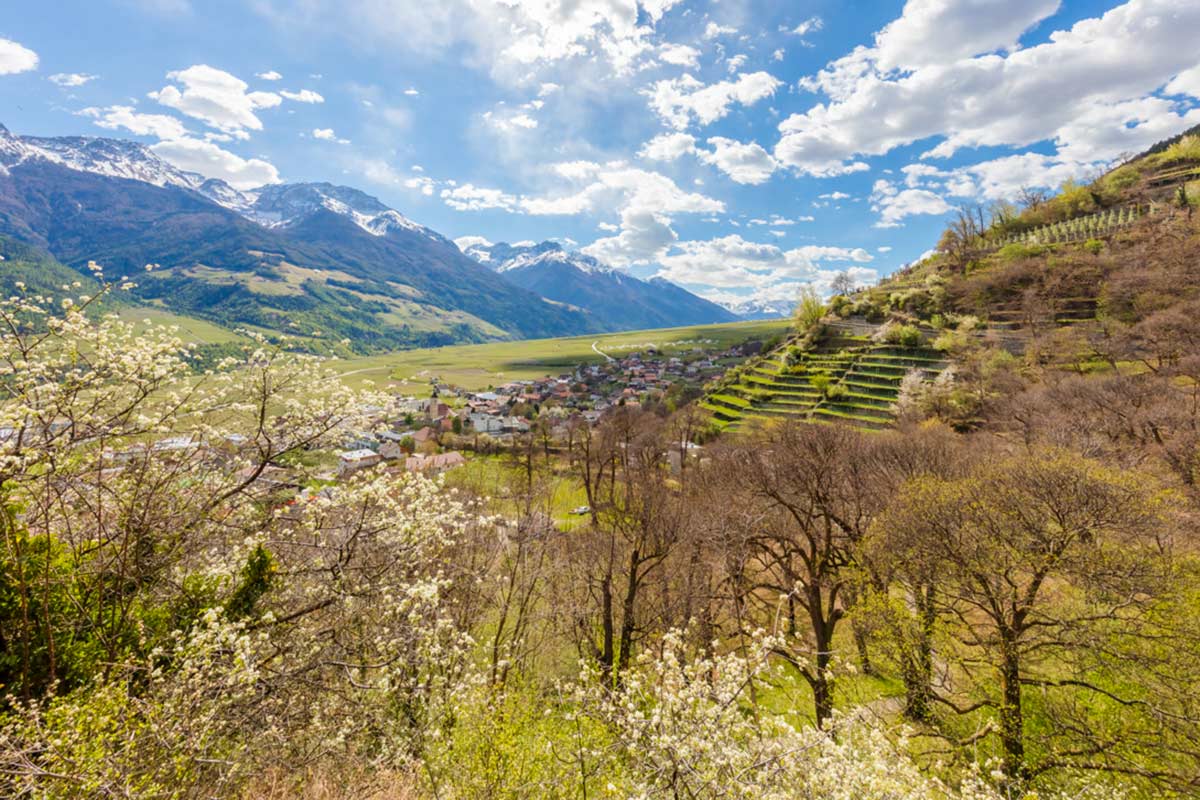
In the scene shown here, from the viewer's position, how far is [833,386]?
52.0m

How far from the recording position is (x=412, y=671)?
959 cm

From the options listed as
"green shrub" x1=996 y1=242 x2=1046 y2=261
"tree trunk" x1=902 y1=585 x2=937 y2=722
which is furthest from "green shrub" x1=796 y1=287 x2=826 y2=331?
"tree trunk" x1=902 y1=585 x2=937 y2=722

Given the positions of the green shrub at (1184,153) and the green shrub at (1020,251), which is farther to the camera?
the green shrub at (1184,153)

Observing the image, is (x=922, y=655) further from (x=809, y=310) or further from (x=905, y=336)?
(x=809, y=310)

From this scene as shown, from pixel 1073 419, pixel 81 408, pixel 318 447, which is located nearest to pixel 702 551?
pixel 318 447

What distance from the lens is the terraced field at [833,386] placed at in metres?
49.5

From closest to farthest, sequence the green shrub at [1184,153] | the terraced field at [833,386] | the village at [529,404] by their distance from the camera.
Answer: the terraced field at [833,386], the village at [529,404], the green shrub at [1184,153]

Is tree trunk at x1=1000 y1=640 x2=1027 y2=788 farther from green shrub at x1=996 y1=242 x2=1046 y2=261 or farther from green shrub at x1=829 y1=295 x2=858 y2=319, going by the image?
green shrub at x1=996 y1=242 x2=1046 y2=261

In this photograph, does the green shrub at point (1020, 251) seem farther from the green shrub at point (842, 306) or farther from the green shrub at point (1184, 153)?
the green shrub at point (1184, 153)

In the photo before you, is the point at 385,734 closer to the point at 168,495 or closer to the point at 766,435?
the point at 168,495

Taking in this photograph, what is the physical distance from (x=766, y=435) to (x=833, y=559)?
48.9 ft

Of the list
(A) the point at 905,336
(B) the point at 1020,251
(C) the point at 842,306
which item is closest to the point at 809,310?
(C) the point at 842,306

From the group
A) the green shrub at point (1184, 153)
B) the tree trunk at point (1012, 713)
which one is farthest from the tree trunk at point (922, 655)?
the green shrub at point (1184, 153)

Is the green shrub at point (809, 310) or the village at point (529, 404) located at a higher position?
the green shrub at point (809, 310)
